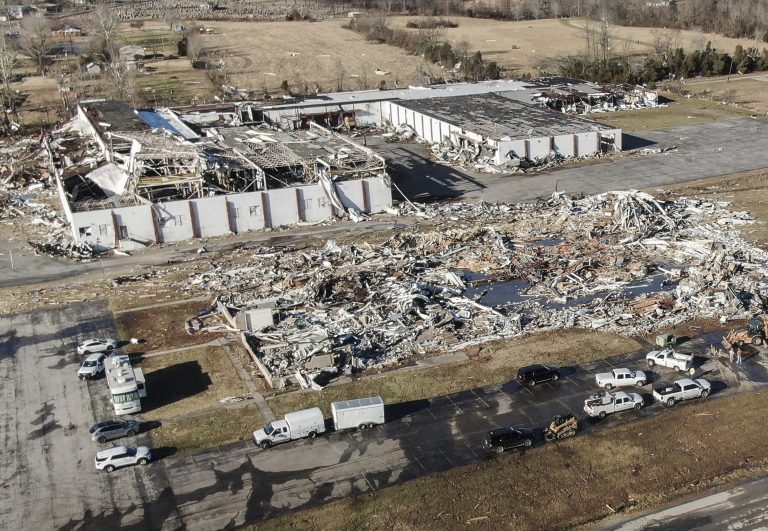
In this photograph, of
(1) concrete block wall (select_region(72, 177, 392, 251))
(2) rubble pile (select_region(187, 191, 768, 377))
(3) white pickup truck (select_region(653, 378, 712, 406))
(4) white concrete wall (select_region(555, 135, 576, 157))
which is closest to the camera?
(3) white pickup truck (select_region(653, 378, 712, 406))

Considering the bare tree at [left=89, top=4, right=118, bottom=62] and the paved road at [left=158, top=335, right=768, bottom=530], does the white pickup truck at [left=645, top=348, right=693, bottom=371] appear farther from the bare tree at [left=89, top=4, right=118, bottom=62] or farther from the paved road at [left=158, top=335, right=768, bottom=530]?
the bare tree at [left=89, top=4, right=118, bottom=62]

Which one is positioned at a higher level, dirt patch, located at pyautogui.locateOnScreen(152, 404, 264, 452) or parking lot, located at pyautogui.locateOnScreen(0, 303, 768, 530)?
dirt patch, located at pyautogui.locateOnScreen(152, 404, 264, 452)

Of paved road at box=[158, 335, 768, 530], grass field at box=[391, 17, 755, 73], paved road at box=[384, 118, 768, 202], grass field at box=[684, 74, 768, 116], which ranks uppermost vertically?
grass field at box=[391, 17, 755, 73]

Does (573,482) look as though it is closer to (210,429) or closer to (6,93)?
(210,429)

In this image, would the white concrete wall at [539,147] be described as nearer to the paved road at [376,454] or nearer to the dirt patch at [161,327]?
the dirt patch at [161,327]

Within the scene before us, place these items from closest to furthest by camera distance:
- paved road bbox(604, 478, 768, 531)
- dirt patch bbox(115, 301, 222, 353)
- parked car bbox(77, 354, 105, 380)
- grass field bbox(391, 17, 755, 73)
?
1. paved road bbox(604, 478, 768, 531)
2. parked car bbox(77, 354, 105, 380)
3. dirt patch bbox(115, 301, 222, 353)
4. grass field bbox(391, 17, 755, 73)

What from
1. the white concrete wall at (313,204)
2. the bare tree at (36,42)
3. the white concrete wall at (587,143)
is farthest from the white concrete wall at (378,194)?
the bare tree at (36,42)

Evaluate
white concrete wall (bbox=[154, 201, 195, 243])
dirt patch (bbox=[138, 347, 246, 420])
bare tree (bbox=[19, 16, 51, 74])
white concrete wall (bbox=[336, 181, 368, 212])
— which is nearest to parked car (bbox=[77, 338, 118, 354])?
dirt patch (bbox=[138, 347, 246, 420])

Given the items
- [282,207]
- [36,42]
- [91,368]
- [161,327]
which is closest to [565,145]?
[282,207]
